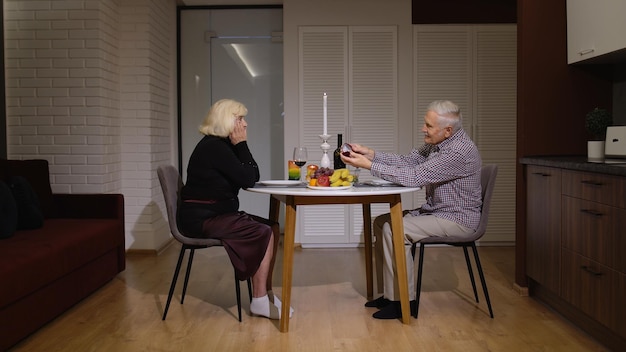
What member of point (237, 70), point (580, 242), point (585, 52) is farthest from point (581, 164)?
point (237, 70)

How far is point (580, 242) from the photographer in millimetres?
3090

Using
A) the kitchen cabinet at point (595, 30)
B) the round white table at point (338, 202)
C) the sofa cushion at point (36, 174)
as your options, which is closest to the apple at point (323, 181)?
the round white table at point (338, 202)

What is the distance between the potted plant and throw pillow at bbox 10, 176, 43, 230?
334cm

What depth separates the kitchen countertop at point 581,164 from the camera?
2.74 meters

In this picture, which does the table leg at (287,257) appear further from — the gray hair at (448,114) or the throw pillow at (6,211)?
the throw pillow at (6,211)

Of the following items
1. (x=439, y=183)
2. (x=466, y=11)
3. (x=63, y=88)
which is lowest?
(x=439, y=183)

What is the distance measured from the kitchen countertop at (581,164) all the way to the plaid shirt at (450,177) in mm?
412

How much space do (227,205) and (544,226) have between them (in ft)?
6.06

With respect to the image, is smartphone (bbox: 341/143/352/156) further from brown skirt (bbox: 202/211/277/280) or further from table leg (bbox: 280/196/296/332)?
brown skirt (bbox: 202/211/277/280)

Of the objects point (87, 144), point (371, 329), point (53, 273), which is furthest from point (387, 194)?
point (87, 144)

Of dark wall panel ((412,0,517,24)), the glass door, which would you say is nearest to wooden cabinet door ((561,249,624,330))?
dark wall panel ((412,0,517,24))

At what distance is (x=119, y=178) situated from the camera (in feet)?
17.0

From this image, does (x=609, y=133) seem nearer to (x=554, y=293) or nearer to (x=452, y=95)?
(x=554, y=293)

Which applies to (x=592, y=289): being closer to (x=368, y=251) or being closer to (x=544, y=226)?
(x=544, y=226)
